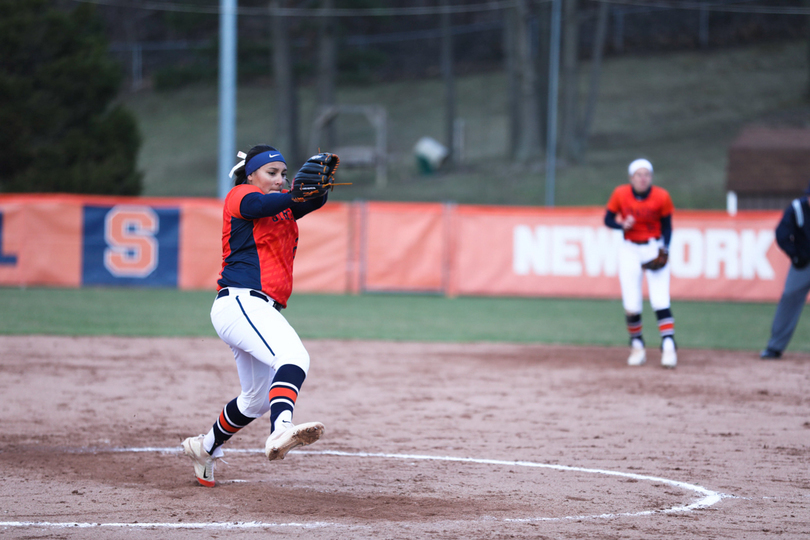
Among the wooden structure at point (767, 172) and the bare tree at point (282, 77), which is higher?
the bare tree at point (282, 77)

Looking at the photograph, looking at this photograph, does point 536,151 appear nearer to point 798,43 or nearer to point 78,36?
point 78,36

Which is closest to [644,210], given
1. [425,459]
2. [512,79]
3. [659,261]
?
[659,261]

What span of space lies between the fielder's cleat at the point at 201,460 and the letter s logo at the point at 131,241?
14344mm

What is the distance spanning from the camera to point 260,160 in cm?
533

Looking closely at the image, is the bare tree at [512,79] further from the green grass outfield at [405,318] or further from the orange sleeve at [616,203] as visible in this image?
the orange sleeve at [616,203]

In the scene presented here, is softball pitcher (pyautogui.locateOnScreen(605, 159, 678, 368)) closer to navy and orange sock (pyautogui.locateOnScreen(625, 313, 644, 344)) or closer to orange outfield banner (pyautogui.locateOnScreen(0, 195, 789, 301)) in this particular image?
navy and orange sock (pyautogui.locateOnScreen(625, 313, 644, 344))

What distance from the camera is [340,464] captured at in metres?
6.11

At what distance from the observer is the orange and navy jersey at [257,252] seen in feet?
17.0

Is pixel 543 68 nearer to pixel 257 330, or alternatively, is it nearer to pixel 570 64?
pixel 570 64

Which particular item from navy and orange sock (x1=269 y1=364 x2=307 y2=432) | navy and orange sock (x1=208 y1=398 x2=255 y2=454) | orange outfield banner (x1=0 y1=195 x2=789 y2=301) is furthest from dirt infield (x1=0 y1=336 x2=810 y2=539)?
orange outfield banner (x1=0 y1=195 x2=789 y2=301)

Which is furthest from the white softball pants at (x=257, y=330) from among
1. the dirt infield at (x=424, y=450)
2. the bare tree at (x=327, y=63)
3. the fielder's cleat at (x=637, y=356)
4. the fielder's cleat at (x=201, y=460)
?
the bare tree at (x=327, y=63)

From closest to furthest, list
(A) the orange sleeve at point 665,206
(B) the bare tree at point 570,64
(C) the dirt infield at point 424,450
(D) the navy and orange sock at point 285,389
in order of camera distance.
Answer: (C) the dirt infield at point 424,450 → (D) the navy and orange sock at point 285,389 → (A) the orange sleeve at point 665,206 → (B) the bare tree at point 570,64

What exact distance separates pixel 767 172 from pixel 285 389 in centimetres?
2447

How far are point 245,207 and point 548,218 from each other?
14820 millimetres
